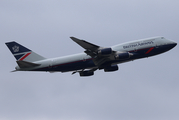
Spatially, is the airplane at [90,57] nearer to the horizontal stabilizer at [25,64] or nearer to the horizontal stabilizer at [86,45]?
the horizontal stabilizer at [25,64]

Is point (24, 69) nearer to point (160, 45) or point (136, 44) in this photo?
point (136, 44)

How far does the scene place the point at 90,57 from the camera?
181 ft

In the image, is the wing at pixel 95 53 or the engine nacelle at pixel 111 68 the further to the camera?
the engine nacelle at pixel 111 68

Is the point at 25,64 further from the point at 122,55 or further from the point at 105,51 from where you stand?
the point at 122,55

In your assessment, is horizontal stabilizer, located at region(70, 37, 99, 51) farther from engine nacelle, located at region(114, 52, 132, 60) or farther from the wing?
engine nacelle, located at region(114, 52, 132, 60)

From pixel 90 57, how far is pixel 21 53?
14.0 meters

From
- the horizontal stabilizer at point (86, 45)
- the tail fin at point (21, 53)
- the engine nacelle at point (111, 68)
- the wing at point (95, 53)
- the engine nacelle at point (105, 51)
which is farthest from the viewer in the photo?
the engine nacelle at point (111, 68)

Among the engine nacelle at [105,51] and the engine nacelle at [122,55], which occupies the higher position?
the engine nacelle at [105,51]

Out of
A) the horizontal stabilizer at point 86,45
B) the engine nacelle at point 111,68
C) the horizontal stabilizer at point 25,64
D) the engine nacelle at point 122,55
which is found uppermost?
the horizontal stabilizer at point 86,45

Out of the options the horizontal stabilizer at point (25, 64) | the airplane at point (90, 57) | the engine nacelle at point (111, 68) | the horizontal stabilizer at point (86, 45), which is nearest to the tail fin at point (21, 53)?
the airplane at point (90, 57)

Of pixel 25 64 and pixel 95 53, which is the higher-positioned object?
pixel 95 53

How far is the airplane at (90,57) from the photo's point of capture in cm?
5355

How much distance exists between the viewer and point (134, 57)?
54.7m

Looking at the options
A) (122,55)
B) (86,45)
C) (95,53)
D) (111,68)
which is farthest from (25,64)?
(122,55)
